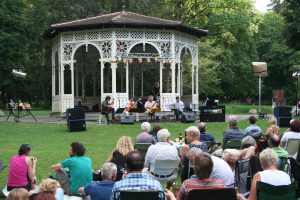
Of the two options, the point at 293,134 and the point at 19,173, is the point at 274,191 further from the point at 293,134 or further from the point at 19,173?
the point at 293,134

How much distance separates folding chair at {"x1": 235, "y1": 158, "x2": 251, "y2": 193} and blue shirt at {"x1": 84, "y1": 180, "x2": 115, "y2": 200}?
6.94 ft

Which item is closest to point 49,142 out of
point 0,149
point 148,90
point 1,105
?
point 0,149

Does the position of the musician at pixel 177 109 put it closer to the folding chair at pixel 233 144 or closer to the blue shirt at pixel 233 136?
the blue shirt at pixel 233 136

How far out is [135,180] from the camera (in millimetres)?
5531

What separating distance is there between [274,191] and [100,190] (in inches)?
78.0

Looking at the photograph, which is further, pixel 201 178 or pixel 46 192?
pixel 201 178

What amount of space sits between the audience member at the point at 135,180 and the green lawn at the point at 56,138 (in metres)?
5.22

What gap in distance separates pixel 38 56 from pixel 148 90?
12.0 m

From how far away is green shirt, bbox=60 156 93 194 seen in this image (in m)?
7.66

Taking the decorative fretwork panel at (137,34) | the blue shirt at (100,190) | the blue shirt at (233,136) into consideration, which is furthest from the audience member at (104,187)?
the decorative fretwork panel at (137,34)

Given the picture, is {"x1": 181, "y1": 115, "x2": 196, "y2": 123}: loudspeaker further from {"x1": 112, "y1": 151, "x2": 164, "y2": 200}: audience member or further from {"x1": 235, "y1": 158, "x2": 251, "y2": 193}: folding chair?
{"x1": 112, "y1": 151, "x2": 164, "y2": 200}: audience member

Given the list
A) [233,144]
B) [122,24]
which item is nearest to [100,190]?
[233,144]

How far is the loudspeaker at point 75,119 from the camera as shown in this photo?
66.9 ft

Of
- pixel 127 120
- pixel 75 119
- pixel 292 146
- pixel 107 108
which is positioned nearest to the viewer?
pixel 292 146
